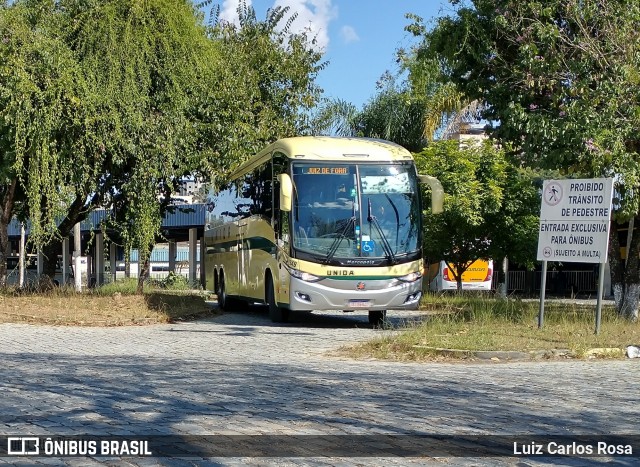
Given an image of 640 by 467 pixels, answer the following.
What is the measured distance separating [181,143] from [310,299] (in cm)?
578

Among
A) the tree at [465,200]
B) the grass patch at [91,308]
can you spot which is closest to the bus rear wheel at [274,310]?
the grass patch at [91,308]

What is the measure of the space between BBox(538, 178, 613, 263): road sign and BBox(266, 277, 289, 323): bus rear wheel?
6.29 metres

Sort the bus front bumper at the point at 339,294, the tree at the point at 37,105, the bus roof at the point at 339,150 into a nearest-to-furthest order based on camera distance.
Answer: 1. the bus front bumper at the point at 339,294
2. the bus roof at the point at 339,150
3. the tree at the point at 37,105

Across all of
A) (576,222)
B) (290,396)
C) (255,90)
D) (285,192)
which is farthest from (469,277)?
(290,396)

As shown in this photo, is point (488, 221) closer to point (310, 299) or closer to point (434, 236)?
point (434, 236)

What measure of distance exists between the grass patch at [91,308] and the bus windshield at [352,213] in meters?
4.87

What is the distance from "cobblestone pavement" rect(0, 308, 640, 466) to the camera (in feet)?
24.1

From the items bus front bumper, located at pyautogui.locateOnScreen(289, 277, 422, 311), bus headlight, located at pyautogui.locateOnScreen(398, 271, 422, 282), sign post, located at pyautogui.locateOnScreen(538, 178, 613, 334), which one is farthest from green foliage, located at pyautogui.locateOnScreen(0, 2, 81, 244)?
sign post, located at pyautogui.locateOnScreen(538, 178, 613, 334)

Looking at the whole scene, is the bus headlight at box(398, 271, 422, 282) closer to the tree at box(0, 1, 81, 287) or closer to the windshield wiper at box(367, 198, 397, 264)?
the windshield wiper at box(367, 198, 397, 264)

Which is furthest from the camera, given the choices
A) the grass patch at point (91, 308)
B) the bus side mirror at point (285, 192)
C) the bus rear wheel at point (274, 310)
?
the bus rear wheel at point (274, 310)

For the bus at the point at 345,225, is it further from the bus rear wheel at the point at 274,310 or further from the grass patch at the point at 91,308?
the grass patch at the point at 91,308

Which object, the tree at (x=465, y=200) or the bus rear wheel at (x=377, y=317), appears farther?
the tree at (x=465, y=200)

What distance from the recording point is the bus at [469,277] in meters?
39.7

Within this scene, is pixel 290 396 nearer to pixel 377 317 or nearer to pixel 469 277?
pixel 377 317
